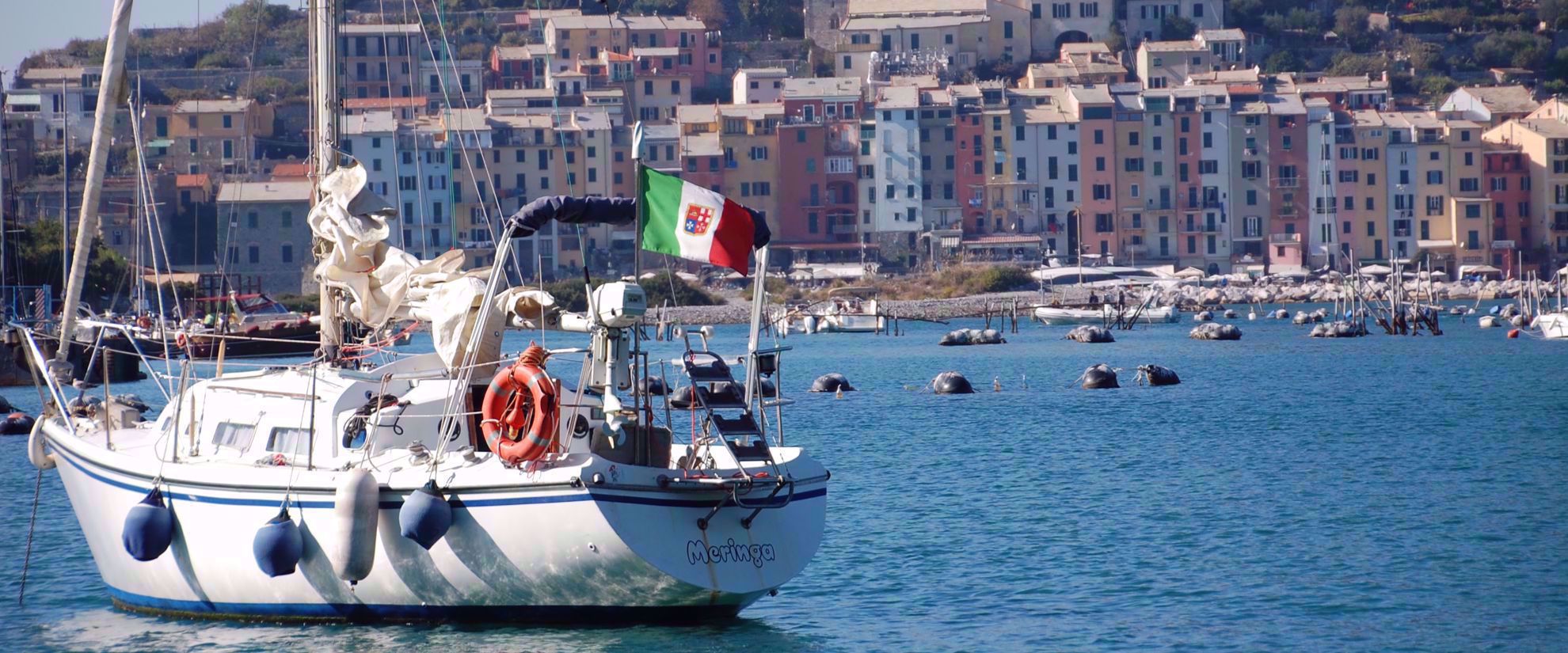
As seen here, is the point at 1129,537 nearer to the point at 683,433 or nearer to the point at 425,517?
the point at 425,517

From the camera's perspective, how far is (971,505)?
28266mm

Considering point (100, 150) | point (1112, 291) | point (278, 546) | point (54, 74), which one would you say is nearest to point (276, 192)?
point (54, 74)

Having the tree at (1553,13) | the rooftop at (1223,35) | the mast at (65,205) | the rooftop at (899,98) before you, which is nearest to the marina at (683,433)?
the mast at (65,205)

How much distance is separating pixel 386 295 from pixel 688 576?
17.1 ft

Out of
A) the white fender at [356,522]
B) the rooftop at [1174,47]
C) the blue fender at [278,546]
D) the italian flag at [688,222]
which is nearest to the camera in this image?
the white fender at [356,522]

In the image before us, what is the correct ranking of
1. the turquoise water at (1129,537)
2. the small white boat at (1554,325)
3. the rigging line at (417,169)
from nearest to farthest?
the turquoise water at (1129,537)
the rigging line at (417,169)
the small white boat at (1554,325)

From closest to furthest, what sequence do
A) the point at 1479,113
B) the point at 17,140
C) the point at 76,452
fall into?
the point at 76,452 → the point at 17,140 → the point at 1479,113

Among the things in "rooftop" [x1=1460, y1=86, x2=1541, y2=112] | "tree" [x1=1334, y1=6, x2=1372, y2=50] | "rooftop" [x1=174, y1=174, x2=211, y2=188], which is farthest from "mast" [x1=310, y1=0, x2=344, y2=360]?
"tree" [x1=1334, y1=6, x2=1372, y2=50]

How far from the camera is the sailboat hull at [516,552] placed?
52.1ft

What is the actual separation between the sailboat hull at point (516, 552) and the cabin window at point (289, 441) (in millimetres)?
704

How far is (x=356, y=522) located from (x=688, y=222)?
390 centimetres

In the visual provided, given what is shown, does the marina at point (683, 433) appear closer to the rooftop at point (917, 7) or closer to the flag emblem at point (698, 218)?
the flag emblem at point (698, 218)

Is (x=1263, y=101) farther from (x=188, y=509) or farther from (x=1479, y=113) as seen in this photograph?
(x=188, y=509)

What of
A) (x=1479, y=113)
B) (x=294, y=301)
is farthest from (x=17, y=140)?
(x=1479, y=113)
